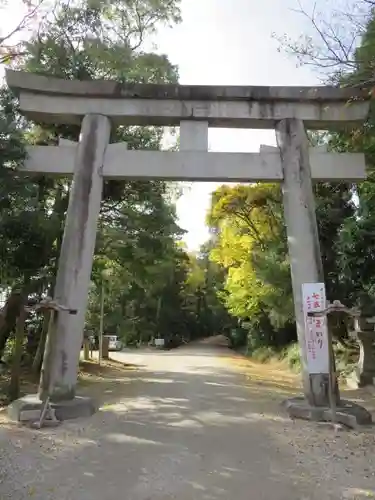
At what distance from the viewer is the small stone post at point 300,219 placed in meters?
8.59

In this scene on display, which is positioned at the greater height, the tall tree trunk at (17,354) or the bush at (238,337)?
the bush at (238,337)

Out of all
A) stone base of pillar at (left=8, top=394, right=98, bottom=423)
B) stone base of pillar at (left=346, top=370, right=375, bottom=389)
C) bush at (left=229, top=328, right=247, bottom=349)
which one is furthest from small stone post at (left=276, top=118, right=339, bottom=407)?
→ bush at (left=229, top=328, right=247, bottom=349)

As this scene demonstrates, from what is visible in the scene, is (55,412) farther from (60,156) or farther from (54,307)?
(60,156)

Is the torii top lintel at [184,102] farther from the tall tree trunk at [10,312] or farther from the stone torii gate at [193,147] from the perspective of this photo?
the tall tree trunk at [10,312]

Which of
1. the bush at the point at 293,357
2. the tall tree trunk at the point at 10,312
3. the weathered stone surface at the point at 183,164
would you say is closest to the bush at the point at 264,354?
the bush at the point at 293,357

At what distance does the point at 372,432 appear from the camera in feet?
23.8

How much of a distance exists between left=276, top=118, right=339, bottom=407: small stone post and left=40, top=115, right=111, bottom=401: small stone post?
3.40 m

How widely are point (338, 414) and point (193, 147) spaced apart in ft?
17.0

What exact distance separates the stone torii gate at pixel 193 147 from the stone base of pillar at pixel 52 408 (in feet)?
5.73

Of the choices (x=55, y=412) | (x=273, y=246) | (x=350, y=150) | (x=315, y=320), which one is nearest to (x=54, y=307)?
(x=55, y=412)

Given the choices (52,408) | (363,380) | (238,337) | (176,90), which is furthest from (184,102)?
(238,337)

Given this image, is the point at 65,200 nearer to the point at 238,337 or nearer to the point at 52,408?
the point at 52,408

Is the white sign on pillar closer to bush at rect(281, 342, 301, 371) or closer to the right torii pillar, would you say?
the right torii pillar

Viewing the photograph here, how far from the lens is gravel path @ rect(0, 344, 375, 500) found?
470 cm
